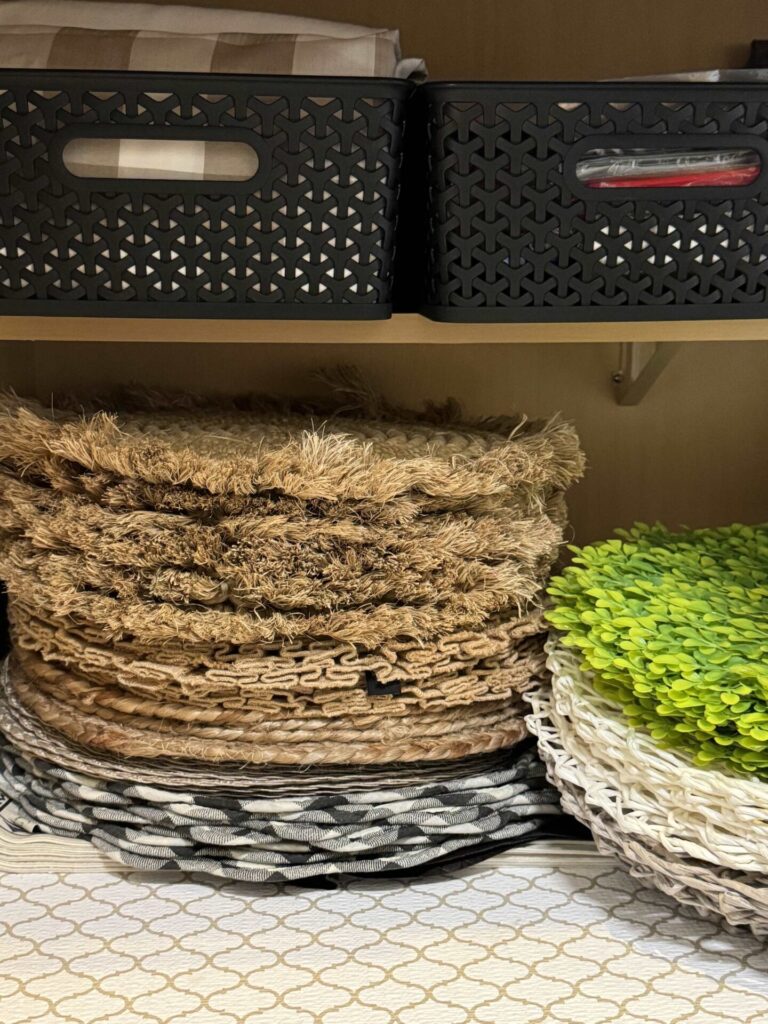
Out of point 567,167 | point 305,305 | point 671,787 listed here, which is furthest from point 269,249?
point 671,787

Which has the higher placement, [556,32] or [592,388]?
[556,32]

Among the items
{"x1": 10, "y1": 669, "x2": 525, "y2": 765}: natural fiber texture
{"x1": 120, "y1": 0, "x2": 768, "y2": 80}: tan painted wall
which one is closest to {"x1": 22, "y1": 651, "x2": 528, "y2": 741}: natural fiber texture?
{"x1": 10, "y1": 669, "x2": 525, "y2": 765}: natural fiber texture

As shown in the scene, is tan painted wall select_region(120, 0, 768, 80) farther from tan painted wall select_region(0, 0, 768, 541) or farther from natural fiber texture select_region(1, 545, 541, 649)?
natural fiber texture select_region(1, 545, 541, 649)

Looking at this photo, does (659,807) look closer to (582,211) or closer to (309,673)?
(309,673)

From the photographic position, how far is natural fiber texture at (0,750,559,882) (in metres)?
0.90

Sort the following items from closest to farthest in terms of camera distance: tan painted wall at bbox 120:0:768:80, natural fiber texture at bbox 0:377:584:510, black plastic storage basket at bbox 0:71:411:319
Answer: black plastic storage basket at bbox 0:71:411:319
natural fiber texture at bbox 0:377:584:510
tan painted wall at bbox 120:0:768:80

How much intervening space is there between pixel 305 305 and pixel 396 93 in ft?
0.53

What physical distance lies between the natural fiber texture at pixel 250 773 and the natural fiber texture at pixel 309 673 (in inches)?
2.1

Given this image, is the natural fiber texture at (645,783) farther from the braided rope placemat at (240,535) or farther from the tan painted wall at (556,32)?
the tan painted wall at (556,32)

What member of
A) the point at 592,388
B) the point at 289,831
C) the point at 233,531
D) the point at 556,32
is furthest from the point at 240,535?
the point at 556,32

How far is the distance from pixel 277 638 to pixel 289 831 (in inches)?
6.3

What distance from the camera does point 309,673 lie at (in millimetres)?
897

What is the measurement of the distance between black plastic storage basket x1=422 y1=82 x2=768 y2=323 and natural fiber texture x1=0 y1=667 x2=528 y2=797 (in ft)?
1.30

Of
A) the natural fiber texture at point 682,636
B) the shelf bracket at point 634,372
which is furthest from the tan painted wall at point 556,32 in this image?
the natural fiber texture at point 682,636
